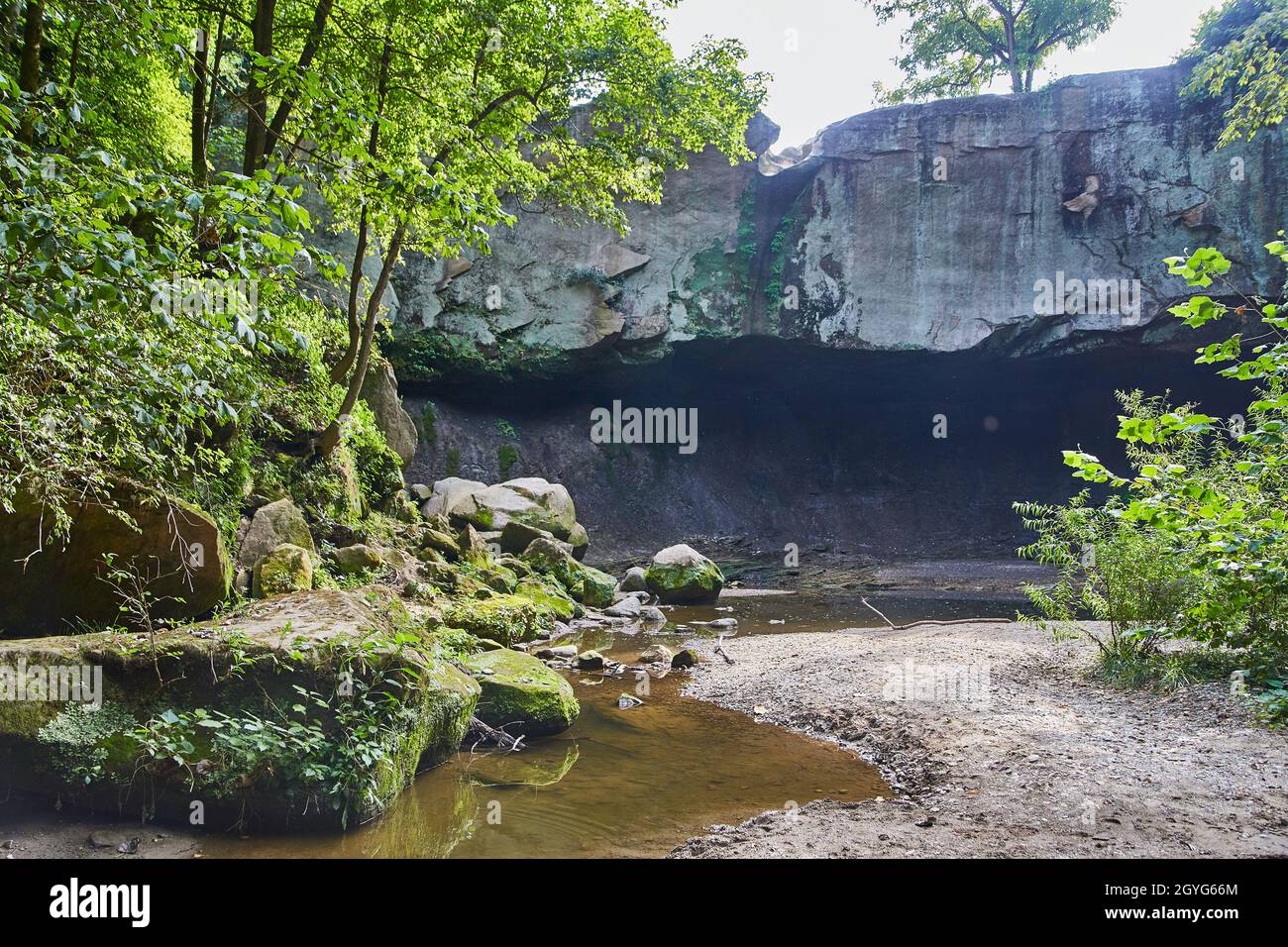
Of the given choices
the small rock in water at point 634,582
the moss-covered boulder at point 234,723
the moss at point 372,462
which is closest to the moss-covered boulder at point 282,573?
the moss-covered boulder at point 234,723

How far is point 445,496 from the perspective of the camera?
15062 mm

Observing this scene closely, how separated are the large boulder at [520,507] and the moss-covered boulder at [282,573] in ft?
21.9

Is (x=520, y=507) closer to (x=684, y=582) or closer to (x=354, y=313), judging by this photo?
(x=684, y=582)

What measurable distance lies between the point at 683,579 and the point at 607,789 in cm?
920

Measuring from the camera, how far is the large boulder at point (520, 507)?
1443 centimetres

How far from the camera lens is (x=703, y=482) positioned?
23.9 meters

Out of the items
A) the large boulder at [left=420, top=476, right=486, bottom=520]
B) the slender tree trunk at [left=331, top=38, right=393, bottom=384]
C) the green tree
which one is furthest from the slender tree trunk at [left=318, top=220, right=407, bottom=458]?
the green tree

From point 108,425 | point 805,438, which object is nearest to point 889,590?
point 805,438

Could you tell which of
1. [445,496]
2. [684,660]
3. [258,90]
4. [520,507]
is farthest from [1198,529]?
[445,496]

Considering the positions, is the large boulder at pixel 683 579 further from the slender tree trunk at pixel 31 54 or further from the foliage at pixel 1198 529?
the slender tree trunk at pixel 31 54

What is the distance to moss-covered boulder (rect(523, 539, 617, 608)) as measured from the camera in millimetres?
12859

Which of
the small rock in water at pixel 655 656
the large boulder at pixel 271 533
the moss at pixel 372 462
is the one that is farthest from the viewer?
the moss at pixel 372 462

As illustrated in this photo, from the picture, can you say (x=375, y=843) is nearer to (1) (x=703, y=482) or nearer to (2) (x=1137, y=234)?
(1) (x=703, y=482)
